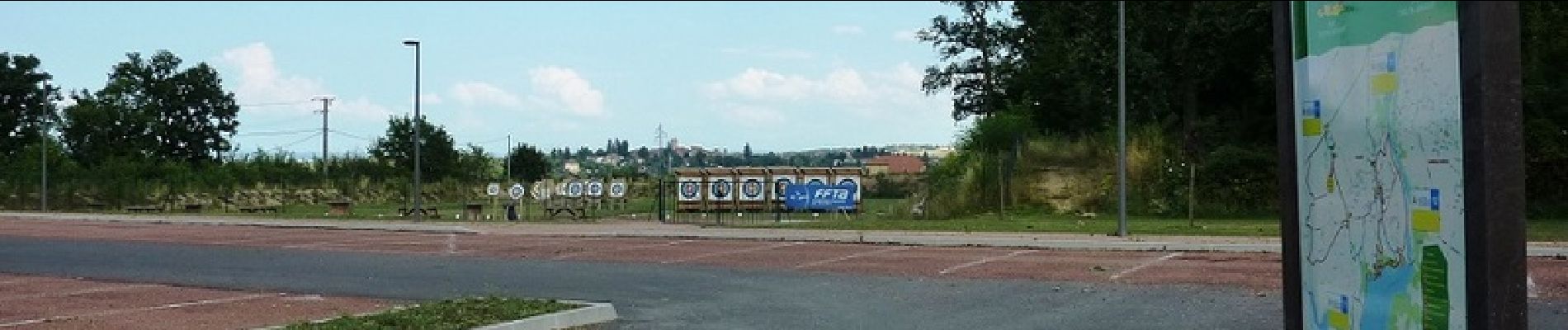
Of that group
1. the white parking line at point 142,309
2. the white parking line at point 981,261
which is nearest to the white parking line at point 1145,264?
the white parking line at point 981,261

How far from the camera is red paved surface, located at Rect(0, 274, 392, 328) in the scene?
13.0 meters

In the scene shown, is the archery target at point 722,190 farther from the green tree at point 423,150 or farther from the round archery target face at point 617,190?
the green tree at point 423,150

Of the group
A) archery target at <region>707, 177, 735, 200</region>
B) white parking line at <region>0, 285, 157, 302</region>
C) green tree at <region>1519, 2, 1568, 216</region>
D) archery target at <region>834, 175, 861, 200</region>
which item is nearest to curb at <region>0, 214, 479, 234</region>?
→ archery target at <region>707, 177, 735, 200</region>

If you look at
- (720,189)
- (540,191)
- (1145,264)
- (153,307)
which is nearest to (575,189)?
(540,191)

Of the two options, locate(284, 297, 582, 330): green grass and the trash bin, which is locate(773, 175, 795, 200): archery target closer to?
the trash bin

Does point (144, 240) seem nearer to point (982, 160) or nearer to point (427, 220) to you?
point (427, 220)

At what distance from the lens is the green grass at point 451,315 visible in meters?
11.4

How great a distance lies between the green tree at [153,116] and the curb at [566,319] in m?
71.1

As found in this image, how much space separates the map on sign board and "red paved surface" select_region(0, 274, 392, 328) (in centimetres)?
927

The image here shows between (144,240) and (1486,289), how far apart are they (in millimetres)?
30735

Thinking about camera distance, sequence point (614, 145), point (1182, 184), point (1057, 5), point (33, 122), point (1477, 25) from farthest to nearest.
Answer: point (614, 145) < point (33, 122) < point (1057, 5) < point (1182, 184) < point (1477, 25)

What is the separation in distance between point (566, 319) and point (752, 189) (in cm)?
3210

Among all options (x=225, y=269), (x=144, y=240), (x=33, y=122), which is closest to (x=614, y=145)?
(x=33, y=122)

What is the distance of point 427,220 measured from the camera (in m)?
41.9
